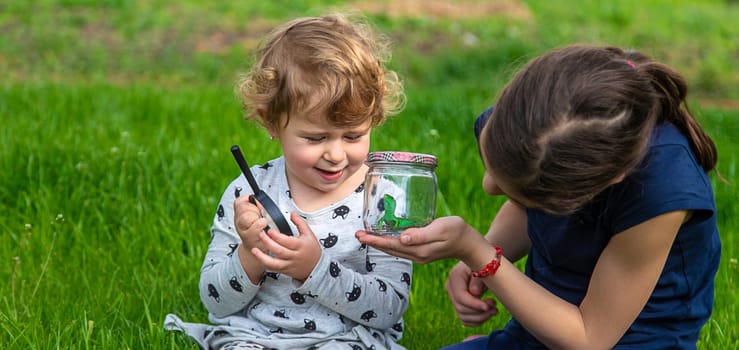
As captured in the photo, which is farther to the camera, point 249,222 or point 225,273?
point 225,273

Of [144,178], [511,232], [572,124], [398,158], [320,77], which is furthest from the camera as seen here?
[144,178]

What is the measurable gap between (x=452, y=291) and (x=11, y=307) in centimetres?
134

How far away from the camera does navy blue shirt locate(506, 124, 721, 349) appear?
204 centimetres

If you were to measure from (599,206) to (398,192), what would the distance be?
0.45 m

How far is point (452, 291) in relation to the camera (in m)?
2.61

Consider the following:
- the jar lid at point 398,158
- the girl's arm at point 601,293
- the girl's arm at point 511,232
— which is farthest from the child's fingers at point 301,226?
the girl's arm at point 511,232

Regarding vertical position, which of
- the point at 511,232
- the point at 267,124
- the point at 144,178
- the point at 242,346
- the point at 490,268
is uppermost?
the point at 267,124

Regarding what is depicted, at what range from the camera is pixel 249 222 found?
2260 millimetres

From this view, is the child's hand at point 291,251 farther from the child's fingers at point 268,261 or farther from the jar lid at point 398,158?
the jar lid at point 398,158

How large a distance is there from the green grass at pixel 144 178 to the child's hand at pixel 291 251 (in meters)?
0.51

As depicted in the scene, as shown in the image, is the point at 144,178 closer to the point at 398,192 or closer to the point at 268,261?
the point at 268,261

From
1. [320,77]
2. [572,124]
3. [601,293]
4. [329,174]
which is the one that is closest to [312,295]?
[329,174]

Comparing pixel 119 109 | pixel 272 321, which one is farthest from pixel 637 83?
pixel 119 109

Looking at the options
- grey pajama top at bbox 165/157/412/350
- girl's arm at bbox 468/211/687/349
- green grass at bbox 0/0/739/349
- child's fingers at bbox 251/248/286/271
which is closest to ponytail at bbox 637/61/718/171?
girl's arm at bbox 468/211/687/349
